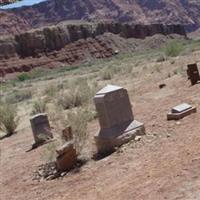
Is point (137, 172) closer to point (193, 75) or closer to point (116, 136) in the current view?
point (116, 136)

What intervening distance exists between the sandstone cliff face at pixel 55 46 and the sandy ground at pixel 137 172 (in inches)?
3314

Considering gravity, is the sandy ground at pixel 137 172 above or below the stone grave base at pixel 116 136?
below

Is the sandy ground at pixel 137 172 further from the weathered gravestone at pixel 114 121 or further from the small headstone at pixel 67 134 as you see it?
the small headstone at pixel 67 134

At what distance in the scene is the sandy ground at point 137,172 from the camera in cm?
791

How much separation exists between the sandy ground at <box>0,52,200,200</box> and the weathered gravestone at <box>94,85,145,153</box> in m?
0.30

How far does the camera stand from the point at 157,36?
12288 cm

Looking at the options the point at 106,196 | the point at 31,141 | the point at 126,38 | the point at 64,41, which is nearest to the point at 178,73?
the point at 31,141

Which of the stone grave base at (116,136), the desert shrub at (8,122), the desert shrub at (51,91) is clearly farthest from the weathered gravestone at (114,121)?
the desert shrub at (51,91)

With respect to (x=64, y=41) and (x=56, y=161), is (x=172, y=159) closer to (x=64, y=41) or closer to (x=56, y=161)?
(x=56, y=161)

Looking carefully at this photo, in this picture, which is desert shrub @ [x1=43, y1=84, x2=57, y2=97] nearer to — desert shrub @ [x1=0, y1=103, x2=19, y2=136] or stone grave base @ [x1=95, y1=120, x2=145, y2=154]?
desert shrub @ [x1=0, y1=103, x2=19, y2=136]

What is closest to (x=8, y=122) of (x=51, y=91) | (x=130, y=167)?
(x=130, y=167)

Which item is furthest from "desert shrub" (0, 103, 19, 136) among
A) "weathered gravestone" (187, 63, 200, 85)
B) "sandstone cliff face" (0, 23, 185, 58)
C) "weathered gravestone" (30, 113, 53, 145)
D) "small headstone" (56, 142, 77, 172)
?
"sandstone cliff face" (0, 23, 185, 58)

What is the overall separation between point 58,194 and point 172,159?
77.8 inches

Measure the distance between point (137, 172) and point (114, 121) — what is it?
2.32m
